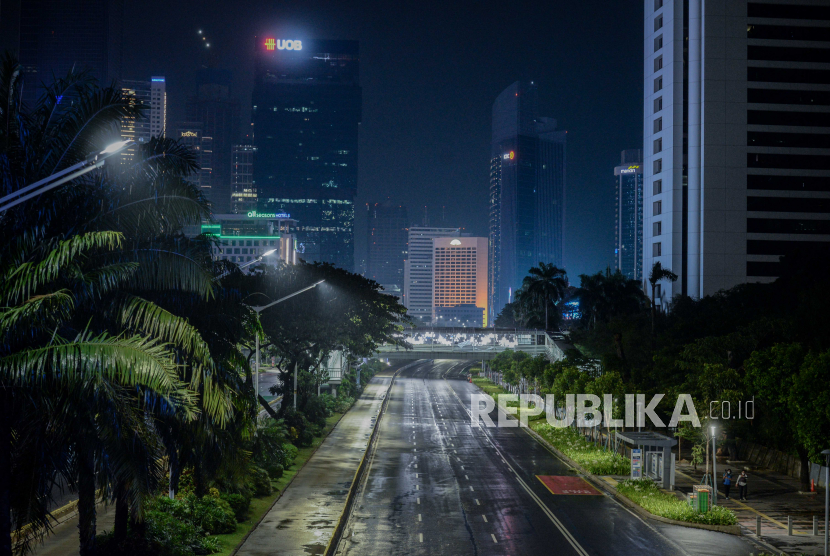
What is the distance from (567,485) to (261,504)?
49.7 feet

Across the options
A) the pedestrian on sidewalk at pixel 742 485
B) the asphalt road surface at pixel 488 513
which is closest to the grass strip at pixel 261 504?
the asphalt road surface at pixel 488 513

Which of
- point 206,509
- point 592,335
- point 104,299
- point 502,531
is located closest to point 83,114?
point 104,299

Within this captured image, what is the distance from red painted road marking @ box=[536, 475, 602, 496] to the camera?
36.5 m

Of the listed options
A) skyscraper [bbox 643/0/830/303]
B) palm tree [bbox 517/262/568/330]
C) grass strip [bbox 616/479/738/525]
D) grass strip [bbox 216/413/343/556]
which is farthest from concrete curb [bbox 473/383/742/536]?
palm tree [bbox 517/262/568/330]

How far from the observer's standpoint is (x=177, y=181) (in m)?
18.4

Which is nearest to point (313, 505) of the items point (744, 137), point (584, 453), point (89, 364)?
point (89, 364)

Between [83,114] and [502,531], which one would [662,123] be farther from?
[83,114]

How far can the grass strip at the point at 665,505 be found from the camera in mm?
29884

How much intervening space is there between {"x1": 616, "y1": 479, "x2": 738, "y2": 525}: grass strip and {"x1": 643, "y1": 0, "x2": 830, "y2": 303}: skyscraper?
210ft

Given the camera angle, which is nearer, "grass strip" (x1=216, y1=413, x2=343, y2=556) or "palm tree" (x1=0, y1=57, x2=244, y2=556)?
"palm tree" (x1=0, y1=57, x2=244, y2=556)

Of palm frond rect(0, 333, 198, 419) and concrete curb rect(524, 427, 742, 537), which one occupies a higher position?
palm frond rect(0, 333, 198, 419)

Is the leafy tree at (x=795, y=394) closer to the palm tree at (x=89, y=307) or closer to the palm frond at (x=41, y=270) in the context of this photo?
the palm tree at (x=89, y=307)

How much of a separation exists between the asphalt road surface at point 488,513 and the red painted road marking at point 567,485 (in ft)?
1.05

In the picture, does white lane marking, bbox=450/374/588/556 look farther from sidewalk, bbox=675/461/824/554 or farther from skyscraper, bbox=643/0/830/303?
skyscraper, bbox=643/0/830/303
